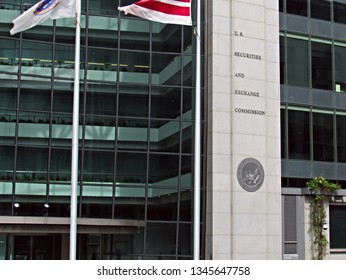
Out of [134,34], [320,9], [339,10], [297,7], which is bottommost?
[134,34]

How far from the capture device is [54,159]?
76.6ft

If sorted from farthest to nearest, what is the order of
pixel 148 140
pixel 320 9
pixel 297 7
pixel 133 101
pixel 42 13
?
pixel 320 9 → pixel 297 7 → pixel 133 101 → pixel 148 140 → pixel 42 13

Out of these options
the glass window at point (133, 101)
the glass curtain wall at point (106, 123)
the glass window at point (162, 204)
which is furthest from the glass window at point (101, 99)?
the glass window at point (162, 204)

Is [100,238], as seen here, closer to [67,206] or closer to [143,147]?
[67,206]

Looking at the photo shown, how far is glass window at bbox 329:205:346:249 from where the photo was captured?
27031 mm

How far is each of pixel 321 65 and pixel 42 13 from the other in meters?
15.9

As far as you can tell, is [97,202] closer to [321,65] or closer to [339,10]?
[321,65]

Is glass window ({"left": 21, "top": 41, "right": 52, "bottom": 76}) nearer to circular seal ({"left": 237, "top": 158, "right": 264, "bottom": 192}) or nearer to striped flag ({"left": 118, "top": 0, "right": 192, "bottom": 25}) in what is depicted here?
striped flag ({"left": 118, "top": 0, "right": 192, "bottom": 25})

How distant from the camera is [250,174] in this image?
25.0 meters

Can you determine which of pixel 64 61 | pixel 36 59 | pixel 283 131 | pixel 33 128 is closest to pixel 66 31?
pixel 64 61

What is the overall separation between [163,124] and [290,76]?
23.0 ft
